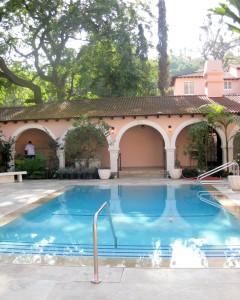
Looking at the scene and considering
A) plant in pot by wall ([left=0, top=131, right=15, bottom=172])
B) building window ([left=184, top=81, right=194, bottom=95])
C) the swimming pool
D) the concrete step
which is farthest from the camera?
building window ([left=184, top=81, right=194, bottom=95])

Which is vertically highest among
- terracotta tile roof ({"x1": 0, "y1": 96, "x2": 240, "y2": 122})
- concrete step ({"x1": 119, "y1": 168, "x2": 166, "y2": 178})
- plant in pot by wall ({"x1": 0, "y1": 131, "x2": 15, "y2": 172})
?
terracotta tile roof ({"x1": 0, "y1": 96, "x2": 240, "y2": 122})

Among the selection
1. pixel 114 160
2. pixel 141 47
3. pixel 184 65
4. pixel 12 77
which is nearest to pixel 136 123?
pixel 114 160

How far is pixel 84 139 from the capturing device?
19.4 m

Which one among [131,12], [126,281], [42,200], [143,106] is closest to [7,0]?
[131,12]

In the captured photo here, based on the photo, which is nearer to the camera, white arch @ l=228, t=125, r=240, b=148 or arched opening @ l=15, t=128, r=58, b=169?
white arch @ l=228, t=125, r=240, b=148

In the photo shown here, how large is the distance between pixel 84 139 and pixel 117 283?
49.2 feet

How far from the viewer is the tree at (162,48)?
32.4 m

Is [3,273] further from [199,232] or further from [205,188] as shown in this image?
[205,188]

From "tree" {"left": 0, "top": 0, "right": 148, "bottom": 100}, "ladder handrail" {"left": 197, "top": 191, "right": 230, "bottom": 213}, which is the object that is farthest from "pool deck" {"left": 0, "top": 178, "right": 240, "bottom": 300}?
"tree" {"left": 0, "top": 0, "right": 148, "bottom": 100}

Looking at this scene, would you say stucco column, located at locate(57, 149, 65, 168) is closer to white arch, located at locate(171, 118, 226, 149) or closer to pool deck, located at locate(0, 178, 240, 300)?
white arch, located at locate(171, 118, 226, 149)

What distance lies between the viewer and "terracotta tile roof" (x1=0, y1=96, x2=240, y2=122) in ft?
66.1

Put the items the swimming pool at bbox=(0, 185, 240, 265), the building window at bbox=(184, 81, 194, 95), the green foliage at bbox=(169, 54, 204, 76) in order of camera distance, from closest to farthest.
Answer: the swimming pool at bbox=(0, 185, 240, 265)
the building window at bbox=(184, 81, 194, 95)
the green foliage at bbox=(169, 54, 204, 76)

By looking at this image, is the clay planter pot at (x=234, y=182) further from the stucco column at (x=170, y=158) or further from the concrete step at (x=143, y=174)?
the concrete step at (x=143, y=174)

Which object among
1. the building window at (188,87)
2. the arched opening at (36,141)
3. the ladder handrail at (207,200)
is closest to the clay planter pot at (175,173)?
the ladder handrail at (207,200)
